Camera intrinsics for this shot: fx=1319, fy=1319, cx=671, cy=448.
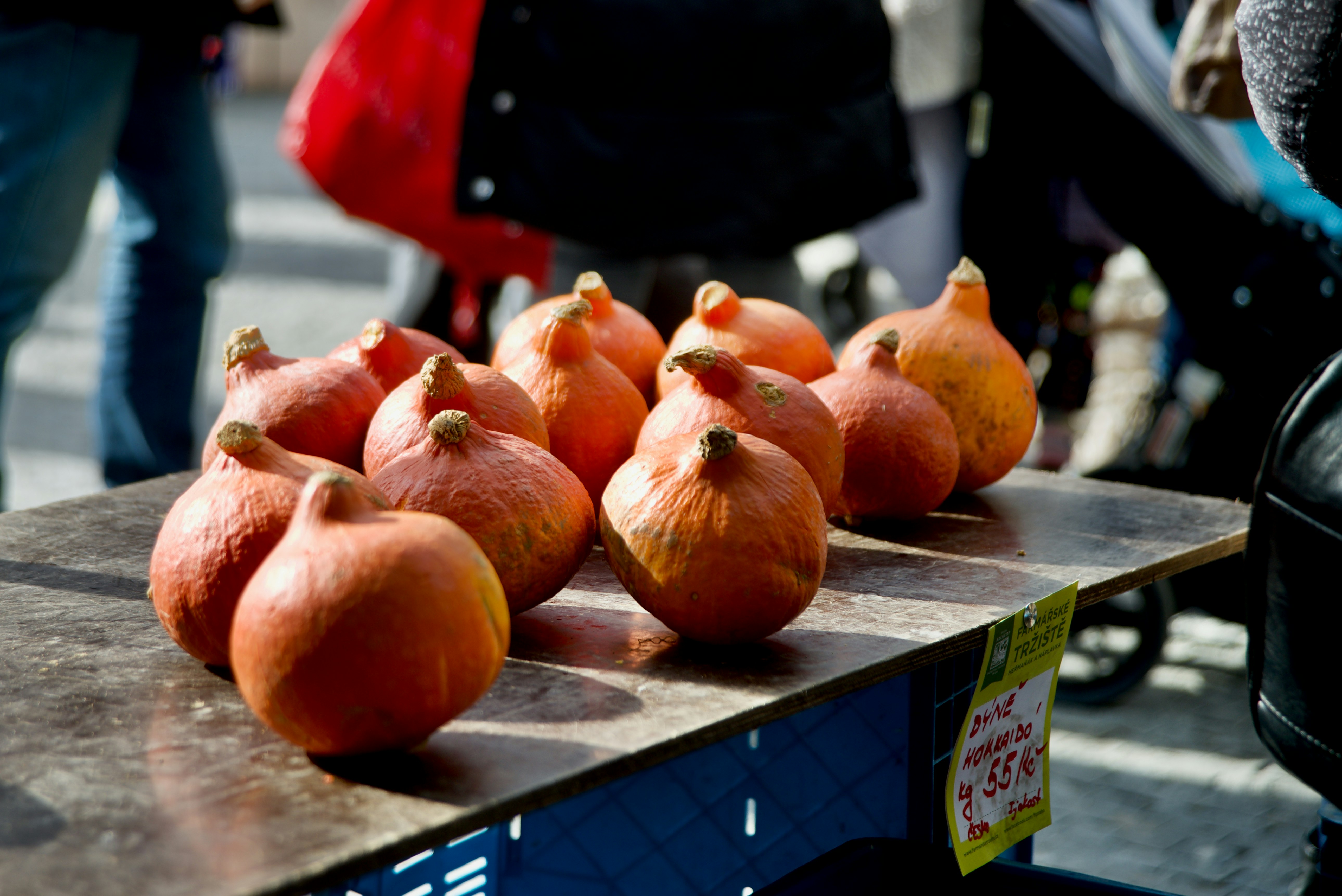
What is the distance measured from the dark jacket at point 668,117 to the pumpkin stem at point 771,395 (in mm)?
1190

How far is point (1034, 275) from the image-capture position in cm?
324

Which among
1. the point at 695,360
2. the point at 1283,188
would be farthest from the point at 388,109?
the point at 695,360

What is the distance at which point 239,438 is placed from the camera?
0.94 m

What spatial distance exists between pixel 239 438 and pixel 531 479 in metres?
0.23

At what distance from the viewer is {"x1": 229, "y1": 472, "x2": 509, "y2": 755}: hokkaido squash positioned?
2.60ft

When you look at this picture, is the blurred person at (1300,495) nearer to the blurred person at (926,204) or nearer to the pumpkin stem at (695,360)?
the pumpkin stem at (695,360)

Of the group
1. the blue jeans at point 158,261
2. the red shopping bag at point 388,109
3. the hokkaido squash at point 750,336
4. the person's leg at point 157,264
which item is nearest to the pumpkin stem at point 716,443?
the hokkaido squash at point 750,336

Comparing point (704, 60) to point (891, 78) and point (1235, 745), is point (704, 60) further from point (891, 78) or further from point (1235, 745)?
point (1235, 745)

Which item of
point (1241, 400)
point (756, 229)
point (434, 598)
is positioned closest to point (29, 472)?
point (756, 229)

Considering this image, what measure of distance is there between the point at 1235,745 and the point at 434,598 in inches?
87.8

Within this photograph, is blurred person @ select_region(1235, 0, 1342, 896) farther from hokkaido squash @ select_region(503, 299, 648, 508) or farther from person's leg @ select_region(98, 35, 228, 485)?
person's leg @ select_region(98, 35, 228, 485)

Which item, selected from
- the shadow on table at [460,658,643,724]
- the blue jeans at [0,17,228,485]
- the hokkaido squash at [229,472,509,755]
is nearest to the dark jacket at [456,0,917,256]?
the blue jeans at [0,17,228,485]

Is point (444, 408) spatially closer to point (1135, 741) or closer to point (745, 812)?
point (745, 812)

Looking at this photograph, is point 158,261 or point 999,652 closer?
point 999,652
